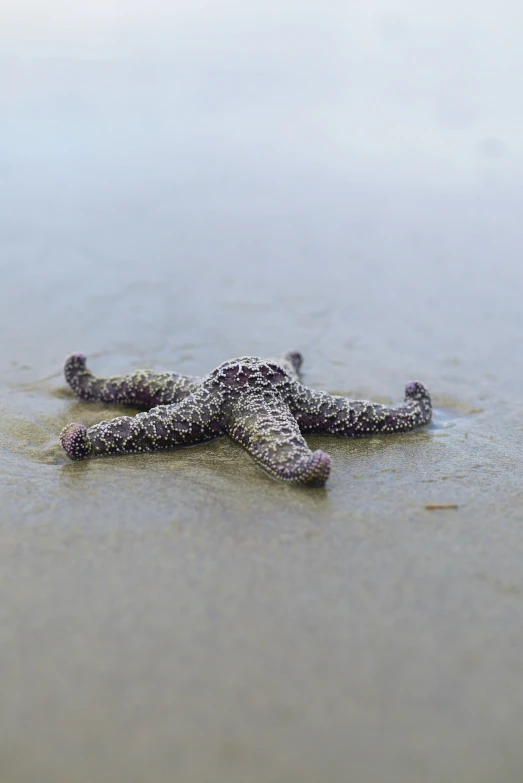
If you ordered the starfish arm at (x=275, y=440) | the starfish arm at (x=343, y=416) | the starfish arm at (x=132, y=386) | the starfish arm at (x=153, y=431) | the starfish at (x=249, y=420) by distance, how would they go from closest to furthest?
the starfish arm at (x=275, y=440) < the starfish at (x=249, y=420) < the starfish arm at (x=153, y=431) < the starfish arm at (x=343, y=416) < the starfish arm at (x=132, y=386)

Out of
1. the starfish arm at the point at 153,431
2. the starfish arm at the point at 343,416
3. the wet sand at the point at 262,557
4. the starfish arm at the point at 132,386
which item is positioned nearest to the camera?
the wet sand at the point at 262,557

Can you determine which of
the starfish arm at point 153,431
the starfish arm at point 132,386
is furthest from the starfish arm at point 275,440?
the starfish arm at point 132,386

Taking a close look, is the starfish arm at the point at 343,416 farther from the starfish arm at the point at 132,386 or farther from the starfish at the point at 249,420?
the starfish arm at the point at 132,386

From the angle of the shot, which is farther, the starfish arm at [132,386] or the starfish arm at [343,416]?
the starfish arm at [132,386]

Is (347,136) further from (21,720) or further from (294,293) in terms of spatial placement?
(21,720)

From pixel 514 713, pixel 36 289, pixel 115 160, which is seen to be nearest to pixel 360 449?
pixel 514 713

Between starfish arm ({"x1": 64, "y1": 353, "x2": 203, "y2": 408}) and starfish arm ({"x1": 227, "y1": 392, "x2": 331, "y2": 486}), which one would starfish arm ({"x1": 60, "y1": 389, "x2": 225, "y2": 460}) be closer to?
starfish arm ({"x1": 227, "y1": 392, "x2": 331, "y2": 486})

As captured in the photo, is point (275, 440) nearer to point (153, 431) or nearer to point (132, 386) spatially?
point (153, 431)
